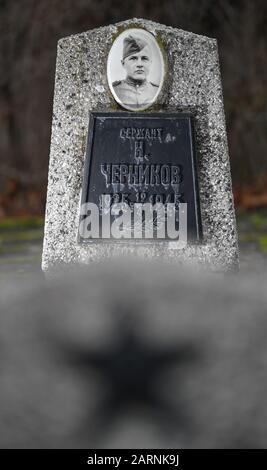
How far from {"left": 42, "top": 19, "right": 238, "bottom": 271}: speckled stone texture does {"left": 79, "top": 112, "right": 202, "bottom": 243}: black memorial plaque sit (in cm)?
9

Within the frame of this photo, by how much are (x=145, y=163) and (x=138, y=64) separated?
563 millimetres

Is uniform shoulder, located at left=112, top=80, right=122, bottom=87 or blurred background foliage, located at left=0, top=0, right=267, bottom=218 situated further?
blurred background foliage, located at left=0, top=0, right=267, bottom=218

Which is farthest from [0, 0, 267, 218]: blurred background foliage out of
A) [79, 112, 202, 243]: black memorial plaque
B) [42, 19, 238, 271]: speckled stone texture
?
[79, 112, 202, 243]: black memorial plaque

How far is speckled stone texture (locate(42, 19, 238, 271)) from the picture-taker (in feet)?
14.9

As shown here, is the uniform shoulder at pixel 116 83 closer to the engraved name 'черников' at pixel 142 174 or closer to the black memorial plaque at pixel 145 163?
the black memorial plaque at pixel 145 163

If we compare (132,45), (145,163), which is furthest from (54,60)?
(145,163)

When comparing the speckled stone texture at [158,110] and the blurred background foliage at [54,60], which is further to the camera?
the blurred background foliage at [54,60]

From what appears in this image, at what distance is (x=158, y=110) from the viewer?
4.58 m

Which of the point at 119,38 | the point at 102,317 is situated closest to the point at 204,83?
the point at 119,38

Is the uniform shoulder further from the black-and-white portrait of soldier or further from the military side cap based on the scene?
the military side cap

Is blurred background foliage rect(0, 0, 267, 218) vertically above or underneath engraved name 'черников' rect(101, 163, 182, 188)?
above

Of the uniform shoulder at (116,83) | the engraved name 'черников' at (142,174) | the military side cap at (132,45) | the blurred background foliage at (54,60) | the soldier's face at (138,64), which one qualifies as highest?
the blurred background foliage at (54,60)

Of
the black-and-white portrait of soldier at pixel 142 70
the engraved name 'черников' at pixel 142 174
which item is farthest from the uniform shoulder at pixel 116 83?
the engraved name 'черников' at pixel 142 174

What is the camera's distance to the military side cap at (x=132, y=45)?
179 inches
